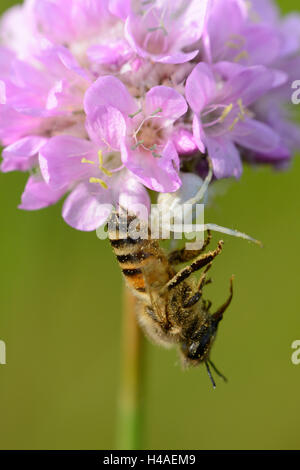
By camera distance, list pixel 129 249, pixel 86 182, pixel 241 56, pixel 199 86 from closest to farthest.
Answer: pixel 129 249, pixel 199 86, pixel 86 182, pixel 241 56

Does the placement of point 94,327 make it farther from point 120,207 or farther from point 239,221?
point 120,207

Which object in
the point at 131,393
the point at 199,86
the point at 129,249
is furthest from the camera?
the point at 131,393

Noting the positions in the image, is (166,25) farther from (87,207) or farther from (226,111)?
(87,207)

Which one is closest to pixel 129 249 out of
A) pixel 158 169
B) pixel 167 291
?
pixel 167 291

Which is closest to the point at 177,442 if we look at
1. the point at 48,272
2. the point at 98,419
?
the point at 98,419

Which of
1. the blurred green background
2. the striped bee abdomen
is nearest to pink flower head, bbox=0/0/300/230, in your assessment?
the striped bee abdomen

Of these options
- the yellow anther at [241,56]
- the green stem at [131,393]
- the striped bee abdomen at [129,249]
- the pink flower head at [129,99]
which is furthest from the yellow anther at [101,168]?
the green stem at [131,393]
